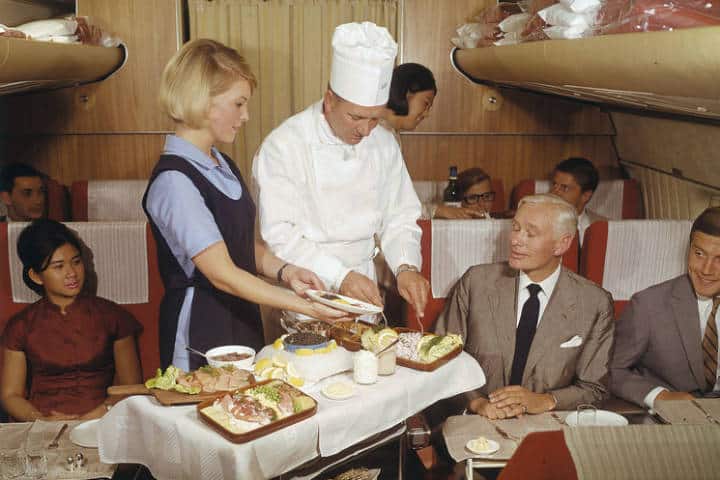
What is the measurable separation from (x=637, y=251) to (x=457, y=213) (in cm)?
137

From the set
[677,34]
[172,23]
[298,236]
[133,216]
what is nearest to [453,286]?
[298,236]

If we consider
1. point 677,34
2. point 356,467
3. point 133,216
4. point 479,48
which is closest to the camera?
point 677,34

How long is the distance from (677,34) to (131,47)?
4.24 m

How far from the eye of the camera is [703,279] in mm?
2719

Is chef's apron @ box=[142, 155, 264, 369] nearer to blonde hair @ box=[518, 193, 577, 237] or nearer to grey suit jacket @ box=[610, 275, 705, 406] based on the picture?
blonde hair @ box=[518, 193, 577, 237]

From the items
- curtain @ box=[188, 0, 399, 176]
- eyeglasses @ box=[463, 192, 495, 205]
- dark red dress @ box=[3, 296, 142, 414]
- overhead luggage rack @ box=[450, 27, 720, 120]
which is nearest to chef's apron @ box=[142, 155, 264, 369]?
dark red dress @ box=[3, 296, 142, 414]

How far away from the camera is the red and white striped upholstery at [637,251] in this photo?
3018 mm

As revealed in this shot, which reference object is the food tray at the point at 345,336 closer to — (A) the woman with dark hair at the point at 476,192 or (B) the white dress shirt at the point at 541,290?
(B) the white dress shirt at the point at 541,290

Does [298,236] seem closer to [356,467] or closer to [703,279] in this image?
[356,467]

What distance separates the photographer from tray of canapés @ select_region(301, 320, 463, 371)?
2137 millimetres

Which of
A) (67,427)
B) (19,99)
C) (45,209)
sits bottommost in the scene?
(67,427)

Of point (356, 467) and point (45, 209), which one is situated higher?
point (45, 209)

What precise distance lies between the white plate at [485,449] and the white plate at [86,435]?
1035mm

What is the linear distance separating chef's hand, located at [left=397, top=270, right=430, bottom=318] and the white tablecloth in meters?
0.44
